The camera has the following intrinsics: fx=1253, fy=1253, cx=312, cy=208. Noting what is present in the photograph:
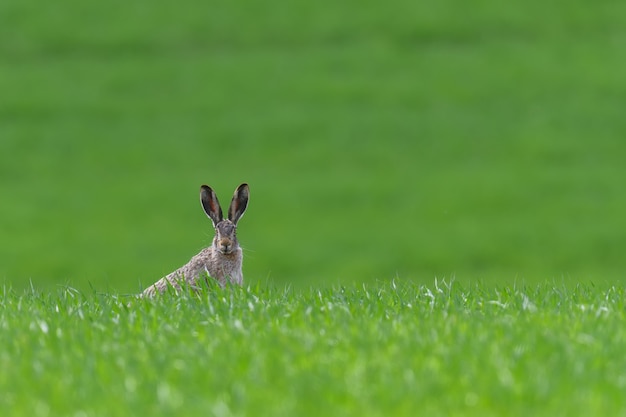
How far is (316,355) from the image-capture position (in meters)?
7.35

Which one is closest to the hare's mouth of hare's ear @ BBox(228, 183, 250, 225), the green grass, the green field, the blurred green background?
hare's ear @ BBox(228, 183, 250, 225)

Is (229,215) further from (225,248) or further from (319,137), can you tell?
(319,137)

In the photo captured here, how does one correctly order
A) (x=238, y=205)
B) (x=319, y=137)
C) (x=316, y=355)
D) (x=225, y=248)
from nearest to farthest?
1. (x=316, y=355)
2. (x=225, y=248)
3. (x=238, y=205)
4. (x=319, y=137)

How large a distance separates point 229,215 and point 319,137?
1934 cm

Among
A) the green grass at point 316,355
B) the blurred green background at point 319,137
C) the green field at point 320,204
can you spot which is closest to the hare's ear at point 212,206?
the green field at point 320,204

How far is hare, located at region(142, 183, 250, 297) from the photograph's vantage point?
10727 mm

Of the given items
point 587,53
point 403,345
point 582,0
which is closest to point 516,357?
point 403,345

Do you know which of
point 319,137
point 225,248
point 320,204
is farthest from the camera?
point 319,137

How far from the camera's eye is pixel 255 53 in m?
34.8

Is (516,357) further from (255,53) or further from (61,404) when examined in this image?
(255,53)

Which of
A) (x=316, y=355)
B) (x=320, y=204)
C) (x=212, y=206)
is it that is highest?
(x=320, y=204)

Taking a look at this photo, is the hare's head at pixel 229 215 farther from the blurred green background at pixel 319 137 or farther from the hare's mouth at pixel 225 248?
the blurred green background at pixel 319 137

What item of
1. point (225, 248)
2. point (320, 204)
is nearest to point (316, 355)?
point (225, 248)

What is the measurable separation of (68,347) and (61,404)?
137 centimetres
